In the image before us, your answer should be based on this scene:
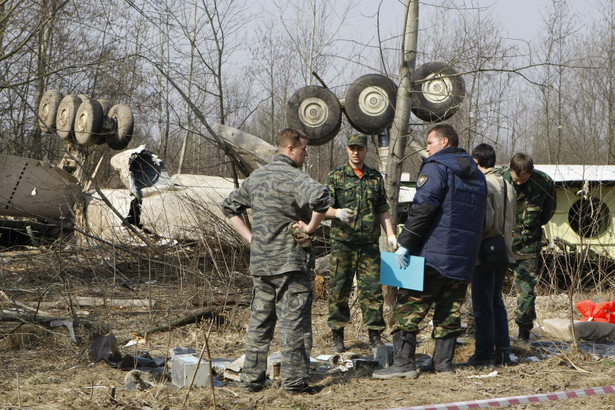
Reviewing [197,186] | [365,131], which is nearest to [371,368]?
[365,131]

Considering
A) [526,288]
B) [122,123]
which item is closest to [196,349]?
[526,288]

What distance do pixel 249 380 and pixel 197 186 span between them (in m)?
6.85

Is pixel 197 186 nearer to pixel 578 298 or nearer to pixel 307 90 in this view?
pixel 307 90

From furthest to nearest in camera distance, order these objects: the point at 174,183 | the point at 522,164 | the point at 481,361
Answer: the point at 174,183
the point at 522,164
the point at 481,361

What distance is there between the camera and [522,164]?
5789 mm

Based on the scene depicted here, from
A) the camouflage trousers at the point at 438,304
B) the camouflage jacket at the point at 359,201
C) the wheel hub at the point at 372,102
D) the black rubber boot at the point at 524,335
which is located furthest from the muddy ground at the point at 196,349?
the wheel hub at the point at 372,102

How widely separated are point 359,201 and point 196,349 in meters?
2.03

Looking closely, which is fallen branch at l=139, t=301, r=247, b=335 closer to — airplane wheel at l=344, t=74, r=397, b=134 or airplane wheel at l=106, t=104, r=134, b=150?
airplane wheel at l=344, t=74, r=397, b=134

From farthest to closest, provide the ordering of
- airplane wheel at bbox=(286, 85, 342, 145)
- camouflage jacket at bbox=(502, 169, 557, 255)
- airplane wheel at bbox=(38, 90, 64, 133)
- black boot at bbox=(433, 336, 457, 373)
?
airplane wheel at bbox=(38, 90, 64, 133)
airplane wheel at bbox=(286, 85, 342, 145)
camouflage jacket at bbox=(502, 169, 557, 255)
black boot at bbox=(433, 336, 457, 373)

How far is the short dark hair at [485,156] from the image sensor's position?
5.38 meters

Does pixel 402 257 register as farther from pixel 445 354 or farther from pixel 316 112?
pixel 316 112

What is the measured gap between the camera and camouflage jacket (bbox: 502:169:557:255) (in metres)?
5.95

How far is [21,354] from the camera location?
5461mm

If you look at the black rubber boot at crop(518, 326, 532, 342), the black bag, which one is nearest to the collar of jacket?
the black bag
